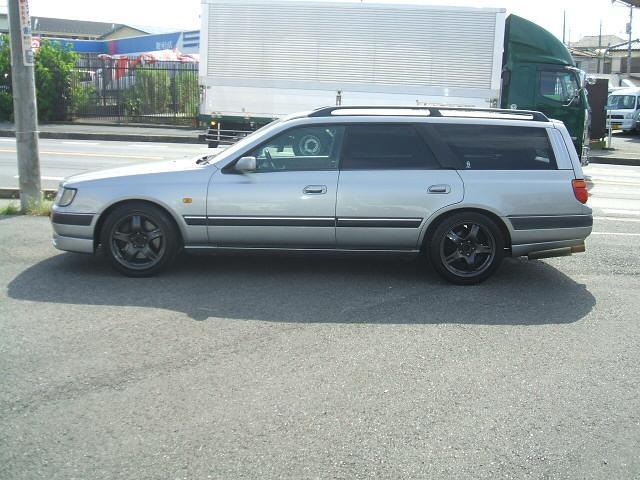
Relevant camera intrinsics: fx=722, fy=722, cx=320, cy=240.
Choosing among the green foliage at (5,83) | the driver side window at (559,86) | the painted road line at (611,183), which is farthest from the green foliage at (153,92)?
the painted road line at (611,183)

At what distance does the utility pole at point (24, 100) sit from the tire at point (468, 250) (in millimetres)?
5383

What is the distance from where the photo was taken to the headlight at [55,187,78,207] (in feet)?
21.7

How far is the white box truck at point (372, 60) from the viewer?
17500 millimetres

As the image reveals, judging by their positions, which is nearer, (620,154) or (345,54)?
(345,54)

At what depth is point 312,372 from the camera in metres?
4.61

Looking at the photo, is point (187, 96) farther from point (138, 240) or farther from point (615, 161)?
point (138, 240)

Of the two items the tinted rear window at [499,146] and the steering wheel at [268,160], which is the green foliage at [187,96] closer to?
the steering wheel at [268,160]

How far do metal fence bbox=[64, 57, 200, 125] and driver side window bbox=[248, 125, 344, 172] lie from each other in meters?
21.4

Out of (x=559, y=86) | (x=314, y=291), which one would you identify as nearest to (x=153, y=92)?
(x=559, y=86)

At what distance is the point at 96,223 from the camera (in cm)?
660

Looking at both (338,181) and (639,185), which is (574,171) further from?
(639,185)

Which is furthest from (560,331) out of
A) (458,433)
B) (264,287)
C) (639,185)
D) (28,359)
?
(639,185)

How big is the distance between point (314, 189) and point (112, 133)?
18587mm

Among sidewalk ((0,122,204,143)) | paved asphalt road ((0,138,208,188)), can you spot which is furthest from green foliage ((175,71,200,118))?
paved asphalt road ((0,138,208,188))
